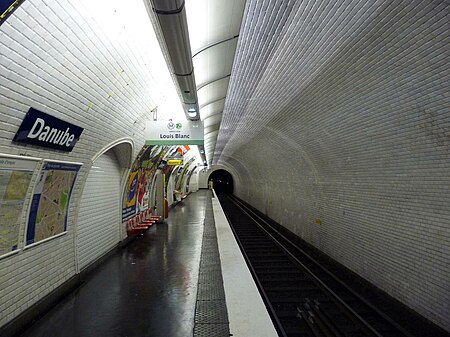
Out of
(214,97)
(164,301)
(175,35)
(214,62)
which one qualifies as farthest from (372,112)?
(164,301)

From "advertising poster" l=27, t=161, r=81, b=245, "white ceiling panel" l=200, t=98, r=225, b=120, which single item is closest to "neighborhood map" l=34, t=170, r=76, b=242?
"advertising poster" l=27, t=161, r=81, b=245

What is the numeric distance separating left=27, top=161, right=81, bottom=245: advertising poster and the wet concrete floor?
115 centimetres

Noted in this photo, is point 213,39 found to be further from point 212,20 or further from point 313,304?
point 313,304

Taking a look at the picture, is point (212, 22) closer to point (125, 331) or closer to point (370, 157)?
point (370, 157)

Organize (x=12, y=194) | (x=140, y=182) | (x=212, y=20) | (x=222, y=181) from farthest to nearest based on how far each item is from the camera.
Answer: (x=222, y=181) < (x=140, y=182) < (x=212, y=20) < (x=12, y=194)

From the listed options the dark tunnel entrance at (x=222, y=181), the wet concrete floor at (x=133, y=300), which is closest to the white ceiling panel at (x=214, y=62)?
the wet concrete floor at (x=133, y=300)

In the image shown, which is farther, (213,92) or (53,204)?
(213,92)

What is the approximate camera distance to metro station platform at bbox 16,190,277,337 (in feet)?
11.7

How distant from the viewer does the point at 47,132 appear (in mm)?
3820

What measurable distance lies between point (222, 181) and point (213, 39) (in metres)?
44.3

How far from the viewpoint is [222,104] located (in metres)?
8.98

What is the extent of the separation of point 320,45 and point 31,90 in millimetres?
3622

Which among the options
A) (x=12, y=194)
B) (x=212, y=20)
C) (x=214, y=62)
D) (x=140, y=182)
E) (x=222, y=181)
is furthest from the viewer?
(x=222, y=181)

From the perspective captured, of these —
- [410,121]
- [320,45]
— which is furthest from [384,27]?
[410,121]
